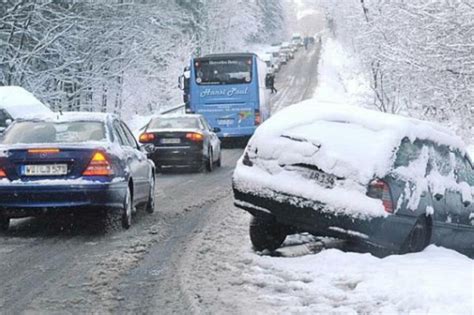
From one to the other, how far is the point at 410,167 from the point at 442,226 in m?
1.03

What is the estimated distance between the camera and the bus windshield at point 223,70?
28.2 m

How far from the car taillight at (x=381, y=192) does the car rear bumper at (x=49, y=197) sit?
10.9ft

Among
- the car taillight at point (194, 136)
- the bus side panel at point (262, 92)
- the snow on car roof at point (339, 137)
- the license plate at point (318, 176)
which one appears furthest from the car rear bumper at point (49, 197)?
the bus side panel at point (262, 92)

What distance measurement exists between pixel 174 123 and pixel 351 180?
1199cm

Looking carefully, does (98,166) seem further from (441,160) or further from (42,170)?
(441,160)

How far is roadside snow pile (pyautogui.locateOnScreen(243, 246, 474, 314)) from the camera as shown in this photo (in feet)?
19.1

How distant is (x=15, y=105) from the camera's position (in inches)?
693

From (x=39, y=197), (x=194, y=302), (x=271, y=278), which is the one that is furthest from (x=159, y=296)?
(x=39, y=197)

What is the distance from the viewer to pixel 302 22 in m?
198

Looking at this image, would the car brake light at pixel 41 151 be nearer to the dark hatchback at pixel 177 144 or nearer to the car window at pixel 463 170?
the car window at pixel 463 170

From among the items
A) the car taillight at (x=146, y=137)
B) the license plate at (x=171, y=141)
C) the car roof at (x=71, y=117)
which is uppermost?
the car roof at (x=71, y=117)

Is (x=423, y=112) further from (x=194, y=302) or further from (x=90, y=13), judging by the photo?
(x=194, y=302)

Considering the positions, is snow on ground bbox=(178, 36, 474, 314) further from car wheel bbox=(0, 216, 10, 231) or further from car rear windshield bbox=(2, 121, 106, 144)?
car wheel bbox=(0, 216, 10, 231)

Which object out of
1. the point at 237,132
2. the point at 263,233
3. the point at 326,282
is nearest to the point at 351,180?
the point at 326,282
